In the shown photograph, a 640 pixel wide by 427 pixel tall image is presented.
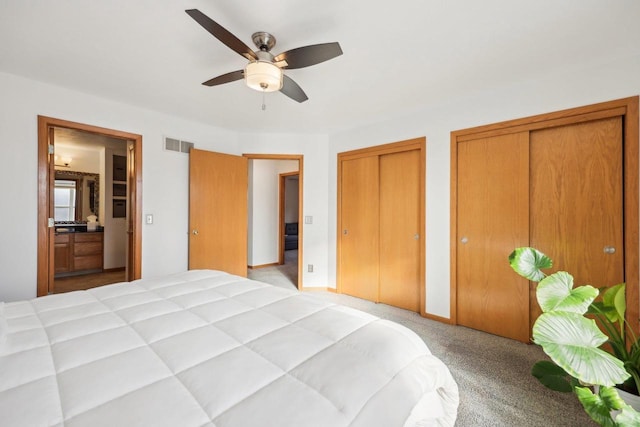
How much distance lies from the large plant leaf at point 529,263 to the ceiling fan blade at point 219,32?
1.85 metres

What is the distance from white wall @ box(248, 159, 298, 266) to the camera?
550 centimetres

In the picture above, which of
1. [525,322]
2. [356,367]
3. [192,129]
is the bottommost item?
[525,322]

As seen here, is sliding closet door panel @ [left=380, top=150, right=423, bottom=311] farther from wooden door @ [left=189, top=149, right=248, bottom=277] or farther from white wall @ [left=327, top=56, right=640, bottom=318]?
wooden door @ [left=189, top=149, right=248, bottom=277]

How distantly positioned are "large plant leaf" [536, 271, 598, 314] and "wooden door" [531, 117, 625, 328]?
1.52 m

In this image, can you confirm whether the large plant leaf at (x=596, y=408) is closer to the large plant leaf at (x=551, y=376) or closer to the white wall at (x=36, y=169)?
the large plant leaf at (x=551, y=376)

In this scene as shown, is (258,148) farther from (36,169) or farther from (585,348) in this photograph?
(585,348)

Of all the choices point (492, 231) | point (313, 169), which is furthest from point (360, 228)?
point (492, 231)

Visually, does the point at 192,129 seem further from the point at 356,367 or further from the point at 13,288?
the point at 356,367

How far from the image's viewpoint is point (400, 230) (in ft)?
10.8

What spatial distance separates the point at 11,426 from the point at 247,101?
9.21 feet

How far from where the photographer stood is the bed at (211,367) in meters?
0.70

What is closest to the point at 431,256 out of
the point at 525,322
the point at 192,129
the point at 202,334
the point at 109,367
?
the point at 525,322

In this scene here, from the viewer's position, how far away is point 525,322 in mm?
2422

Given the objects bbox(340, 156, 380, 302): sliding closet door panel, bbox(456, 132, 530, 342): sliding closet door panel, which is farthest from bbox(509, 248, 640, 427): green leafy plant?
bbox(340, 156, 380, 302): sliding closet door panel
